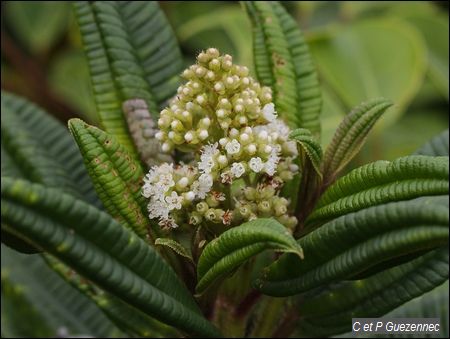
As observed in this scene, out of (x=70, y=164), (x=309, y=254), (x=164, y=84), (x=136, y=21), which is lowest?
(x=309, y=254)

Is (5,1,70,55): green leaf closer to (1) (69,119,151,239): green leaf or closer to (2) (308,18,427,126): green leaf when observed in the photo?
(2) (308,18,427,126): green leaf

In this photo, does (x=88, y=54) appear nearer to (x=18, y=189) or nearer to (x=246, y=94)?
(x=246, y=94)

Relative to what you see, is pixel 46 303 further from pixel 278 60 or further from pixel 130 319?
pixel 278 60

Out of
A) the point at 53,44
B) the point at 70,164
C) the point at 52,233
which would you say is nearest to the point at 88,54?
the point at 70,164

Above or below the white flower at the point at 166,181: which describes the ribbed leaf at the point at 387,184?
below

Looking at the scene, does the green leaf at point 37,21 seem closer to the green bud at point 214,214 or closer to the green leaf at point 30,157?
the green leaf at point 30,157

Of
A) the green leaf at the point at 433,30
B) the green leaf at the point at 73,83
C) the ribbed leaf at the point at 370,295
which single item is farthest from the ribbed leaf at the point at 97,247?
the green leaf at the point at 433,30
